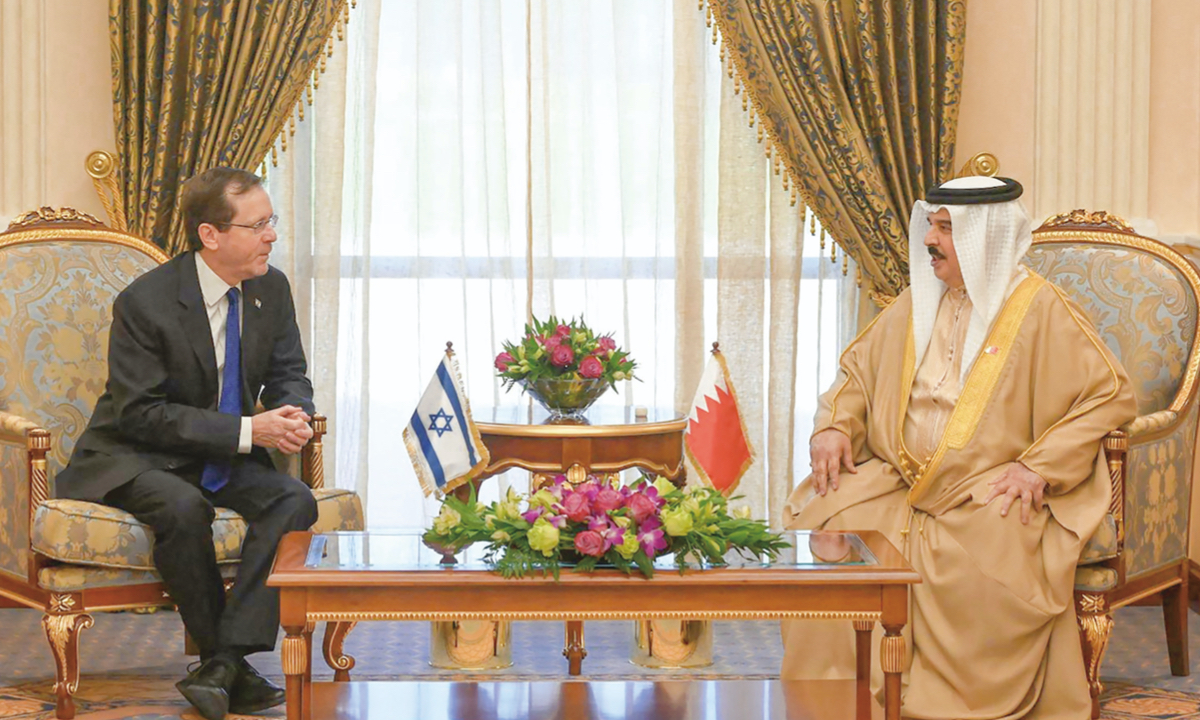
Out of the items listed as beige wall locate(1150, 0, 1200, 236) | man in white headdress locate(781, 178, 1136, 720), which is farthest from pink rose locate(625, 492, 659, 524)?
beige wall locate(1150, 0, 1200, 236)

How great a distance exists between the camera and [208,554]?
4.15 meters

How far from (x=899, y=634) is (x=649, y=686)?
2.55ft

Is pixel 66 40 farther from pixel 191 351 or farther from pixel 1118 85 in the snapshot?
pixel 1118 85

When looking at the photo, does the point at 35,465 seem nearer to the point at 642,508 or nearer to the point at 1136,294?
the point at 642,508

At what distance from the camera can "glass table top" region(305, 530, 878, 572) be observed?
3.39 m

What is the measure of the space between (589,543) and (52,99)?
3.51 meters

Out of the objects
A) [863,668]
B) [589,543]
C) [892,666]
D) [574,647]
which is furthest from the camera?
[574,647]

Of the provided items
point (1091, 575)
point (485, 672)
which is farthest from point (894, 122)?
point (485, 672)

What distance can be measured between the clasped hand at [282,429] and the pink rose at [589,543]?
1.45m

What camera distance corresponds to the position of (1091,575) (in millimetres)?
4152

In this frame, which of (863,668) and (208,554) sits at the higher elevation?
(208,554)

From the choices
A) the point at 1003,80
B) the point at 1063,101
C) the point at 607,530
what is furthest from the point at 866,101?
the point at 607,530

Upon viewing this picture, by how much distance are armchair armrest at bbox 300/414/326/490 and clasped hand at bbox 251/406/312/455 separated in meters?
0.25

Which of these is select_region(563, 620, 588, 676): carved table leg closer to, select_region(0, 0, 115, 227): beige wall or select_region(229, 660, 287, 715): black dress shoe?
select_region(229, 660, 287, 715): black dress shoe
